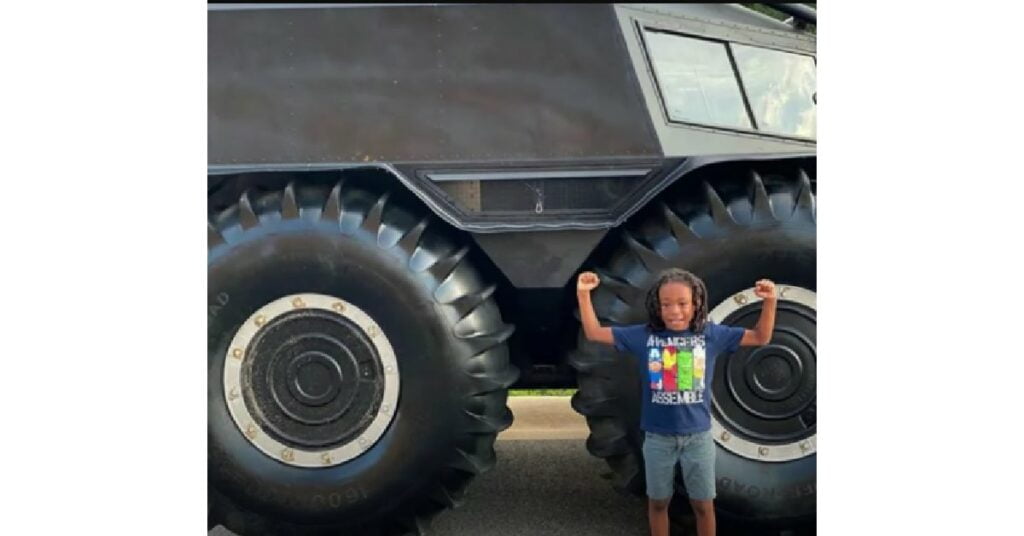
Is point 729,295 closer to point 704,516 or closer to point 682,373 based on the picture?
point 682,373

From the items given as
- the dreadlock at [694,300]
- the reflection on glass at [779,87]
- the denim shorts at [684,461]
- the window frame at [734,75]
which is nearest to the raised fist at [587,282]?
the dreadlock at [694,300]

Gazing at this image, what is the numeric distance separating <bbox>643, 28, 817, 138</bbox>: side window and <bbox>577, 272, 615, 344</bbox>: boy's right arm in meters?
0.76

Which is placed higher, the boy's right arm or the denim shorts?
the boy's right arm

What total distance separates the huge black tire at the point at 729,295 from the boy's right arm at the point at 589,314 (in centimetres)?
33

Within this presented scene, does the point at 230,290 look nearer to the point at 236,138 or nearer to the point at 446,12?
the point at 236,138

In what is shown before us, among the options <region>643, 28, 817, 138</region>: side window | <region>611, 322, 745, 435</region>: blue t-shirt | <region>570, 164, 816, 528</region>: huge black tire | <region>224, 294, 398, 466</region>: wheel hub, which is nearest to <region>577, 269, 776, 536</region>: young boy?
<region>611, 322, 745, 435</region>: blue t-shirt

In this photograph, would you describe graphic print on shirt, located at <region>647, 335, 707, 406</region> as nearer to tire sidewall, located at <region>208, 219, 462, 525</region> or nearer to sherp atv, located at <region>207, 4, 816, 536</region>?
sherp atv, located at <region>207, 4, 816, 536</region>

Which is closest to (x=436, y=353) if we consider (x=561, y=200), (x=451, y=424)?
(x=451, y=424)

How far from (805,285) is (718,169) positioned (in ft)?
1.73

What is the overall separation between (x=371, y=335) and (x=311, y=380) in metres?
0.27

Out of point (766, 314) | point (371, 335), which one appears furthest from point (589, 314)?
point (371, 335)

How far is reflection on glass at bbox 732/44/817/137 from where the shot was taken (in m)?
4.28

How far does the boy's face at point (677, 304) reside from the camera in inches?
147

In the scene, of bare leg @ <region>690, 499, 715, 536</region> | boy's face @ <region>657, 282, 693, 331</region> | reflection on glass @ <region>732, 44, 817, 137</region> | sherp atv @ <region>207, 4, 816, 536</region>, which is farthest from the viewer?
reflection on glass @ <region>732, 44, 817, 137</region>
